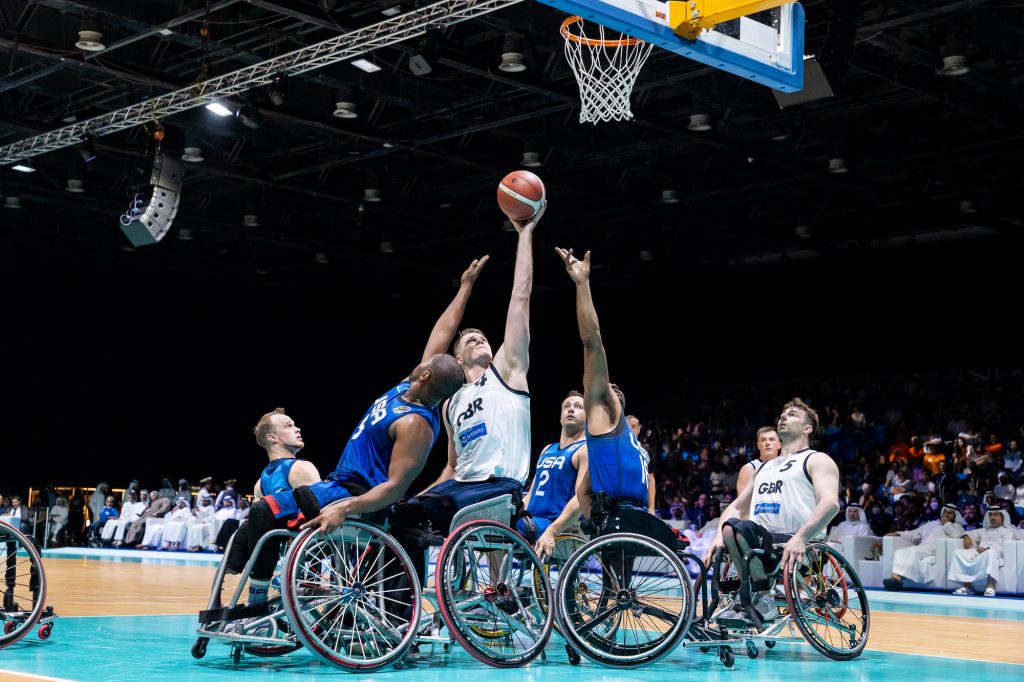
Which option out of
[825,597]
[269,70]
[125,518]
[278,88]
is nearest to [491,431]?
[825,597]

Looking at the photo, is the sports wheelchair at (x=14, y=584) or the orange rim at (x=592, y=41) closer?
the sports wheelchair at (x=14, y=584)

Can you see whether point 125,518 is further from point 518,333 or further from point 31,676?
point 31,676

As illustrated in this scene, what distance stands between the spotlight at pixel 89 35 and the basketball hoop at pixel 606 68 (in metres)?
5.68

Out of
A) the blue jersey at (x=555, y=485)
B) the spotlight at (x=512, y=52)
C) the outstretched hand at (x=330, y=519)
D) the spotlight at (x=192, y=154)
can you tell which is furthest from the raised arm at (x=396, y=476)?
the spotlight at (x=192, y=154)

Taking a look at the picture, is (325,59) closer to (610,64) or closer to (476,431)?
(610,64)

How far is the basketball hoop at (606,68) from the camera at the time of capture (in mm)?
9141

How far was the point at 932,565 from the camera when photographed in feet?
48.9

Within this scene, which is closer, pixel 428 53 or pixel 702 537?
pixel 428 53

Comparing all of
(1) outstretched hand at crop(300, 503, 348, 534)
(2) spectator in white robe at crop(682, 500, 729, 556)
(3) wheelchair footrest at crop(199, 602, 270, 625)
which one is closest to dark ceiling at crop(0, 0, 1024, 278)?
(2) spectator in white robe at crop(682, 500, 729, 556)

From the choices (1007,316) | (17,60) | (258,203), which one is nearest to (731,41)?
(17,60)

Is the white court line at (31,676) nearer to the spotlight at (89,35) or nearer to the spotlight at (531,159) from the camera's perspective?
the spotlight at (89,35)

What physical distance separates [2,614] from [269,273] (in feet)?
67.4

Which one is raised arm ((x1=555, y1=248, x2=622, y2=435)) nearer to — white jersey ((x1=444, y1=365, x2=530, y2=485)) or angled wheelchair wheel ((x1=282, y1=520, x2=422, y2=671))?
white jersey ((x1=444, y1=365, x2=530, y2=485))

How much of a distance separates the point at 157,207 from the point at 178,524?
9.64 meters
